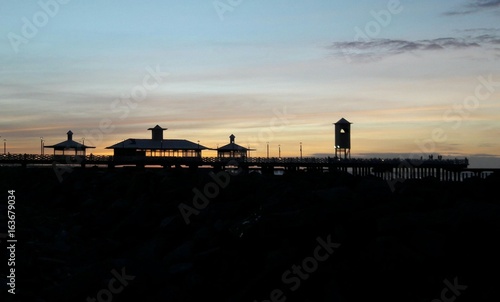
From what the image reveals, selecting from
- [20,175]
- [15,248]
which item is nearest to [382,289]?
[15,248]

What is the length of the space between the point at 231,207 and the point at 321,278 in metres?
5.77

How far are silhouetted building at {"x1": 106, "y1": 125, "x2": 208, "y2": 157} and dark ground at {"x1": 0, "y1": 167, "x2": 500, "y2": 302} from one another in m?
51.0

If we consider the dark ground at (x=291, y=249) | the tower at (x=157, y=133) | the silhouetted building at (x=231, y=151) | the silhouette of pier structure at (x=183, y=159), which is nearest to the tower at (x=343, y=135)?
the silhouette of pier structure at (x=183, y=159)

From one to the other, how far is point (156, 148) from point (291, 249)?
192ft

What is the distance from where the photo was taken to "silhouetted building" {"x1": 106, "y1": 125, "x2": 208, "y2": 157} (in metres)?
67.9

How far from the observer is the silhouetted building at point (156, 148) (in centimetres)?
6794

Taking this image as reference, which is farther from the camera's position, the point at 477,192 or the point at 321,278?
the point at 477,192

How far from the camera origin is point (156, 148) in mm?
68188

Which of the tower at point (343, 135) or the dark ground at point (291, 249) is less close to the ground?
the tower at point (343, 135)

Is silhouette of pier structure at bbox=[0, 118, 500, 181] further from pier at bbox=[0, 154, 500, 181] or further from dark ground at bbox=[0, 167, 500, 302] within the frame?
dark ground at bbox=[0, 167, 500, 302]

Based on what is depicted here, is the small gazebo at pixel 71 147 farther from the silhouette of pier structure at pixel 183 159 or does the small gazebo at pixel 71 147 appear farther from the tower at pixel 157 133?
the tower at pixel 157 133

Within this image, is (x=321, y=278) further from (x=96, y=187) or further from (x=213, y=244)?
(x=96, y=187)

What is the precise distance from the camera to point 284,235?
36.7 ft

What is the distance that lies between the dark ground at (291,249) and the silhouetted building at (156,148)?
167ft
